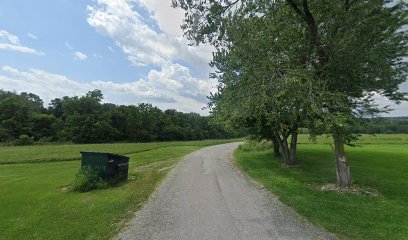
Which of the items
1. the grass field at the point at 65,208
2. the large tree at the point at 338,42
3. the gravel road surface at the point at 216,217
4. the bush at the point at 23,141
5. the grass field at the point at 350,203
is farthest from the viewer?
the bush at the point at 23,141

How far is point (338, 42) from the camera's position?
11609mm

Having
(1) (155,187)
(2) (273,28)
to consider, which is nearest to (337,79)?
(2) (273,28)

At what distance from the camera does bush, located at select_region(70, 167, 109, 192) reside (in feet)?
45.0

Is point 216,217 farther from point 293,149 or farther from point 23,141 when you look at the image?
point 23,141

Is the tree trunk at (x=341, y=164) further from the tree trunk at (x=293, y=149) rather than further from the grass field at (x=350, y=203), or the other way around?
the tree trunk at (x=293, y=149)

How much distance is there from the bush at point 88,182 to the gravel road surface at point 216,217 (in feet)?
10.8

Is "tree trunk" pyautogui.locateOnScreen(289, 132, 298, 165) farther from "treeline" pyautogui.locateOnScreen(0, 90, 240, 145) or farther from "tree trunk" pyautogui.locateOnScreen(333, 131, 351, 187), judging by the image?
"treeline" pyautogui.locateOnScreen(0, 90, 240, 145)

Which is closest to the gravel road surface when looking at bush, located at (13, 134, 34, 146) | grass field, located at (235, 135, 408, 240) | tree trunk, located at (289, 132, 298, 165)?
grass field, located at (235, 135, 408, 240)

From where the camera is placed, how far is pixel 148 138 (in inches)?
3610

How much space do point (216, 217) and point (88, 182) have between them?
7870mm

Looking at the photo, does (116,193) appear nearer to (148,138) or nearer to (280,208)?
(280,208)

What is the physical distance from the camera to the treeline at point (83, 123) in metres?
82.5

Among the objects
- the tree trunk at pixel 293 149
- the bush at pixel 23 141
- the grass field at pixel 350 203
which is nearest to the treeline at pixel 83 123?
the bush at pixel 23 141

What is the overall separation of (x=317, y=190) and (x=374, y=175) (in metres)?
6.55
